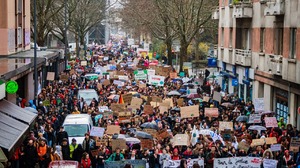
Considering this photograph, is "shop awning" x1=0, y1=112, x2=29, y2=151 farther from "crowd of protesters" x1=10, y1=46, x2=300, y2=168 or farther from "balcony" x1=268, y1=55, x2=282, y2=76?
"balcony" x1=268, y1=55, x2=282, y2=76

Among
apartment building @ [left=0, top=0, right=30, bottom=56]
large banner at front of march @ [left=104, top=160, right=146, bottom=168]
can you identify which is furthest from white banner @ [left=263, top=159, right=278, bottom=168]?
apartment building @ [left=0, top=0, right=30, bottom=56]

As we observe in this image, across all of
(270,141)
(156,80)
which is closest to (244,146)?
(270,141)

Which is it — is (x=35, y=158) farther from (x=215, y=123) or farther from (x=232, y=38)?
(x=232, y=38)

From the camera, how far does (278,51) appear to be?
111ft

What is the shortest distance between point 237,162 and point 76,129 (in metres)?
7.26

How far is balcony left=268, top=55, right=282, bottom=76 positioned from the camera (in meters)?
32.3

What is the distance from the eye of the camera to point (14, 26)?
4197 centimetres

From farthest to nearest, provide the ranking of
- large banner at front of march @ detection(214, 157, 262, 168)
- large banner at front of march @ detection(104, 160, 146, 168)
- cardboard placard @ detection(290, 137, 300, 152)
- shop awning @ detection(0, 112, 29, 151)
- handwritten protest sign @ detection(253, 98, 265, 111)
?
handwritten protest sign @ detection(253, 98, 265, 111) < cardboard placard @ detection(290, 137, 300, 152) < large banner at front of march @ detection(104, 160, 146, 168) < large banner at front of march @ detection(214, 157, 262, 168) < shop awning @ detection(0, 112, 29, 151)

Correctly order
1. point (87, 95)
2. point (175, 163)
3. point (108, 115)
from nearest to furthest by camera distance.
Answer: point (175, 163), point (108, 115), point (87, 95)

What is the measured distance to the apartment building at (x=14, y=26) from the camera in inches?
1516

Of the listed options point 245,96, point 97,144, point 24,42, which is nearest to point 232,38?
point 245,96

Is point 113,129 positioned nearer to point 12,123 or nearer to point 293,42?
point 12,123

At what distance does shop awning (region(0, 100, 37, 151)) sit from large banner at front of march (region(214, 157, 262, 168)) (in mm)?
5607

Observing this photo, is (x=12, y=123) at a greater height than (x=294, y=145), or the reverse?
(x=12, y=123)
